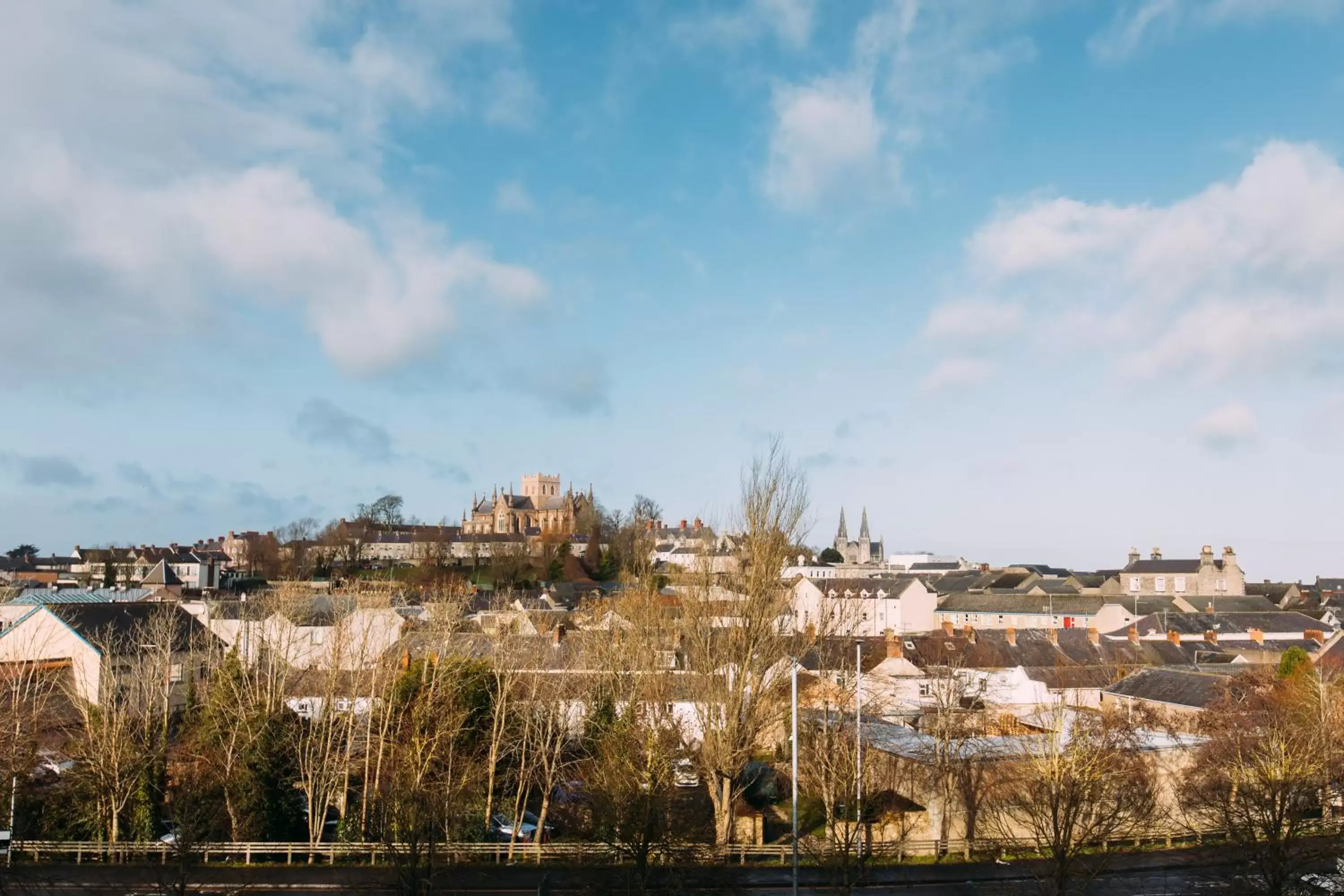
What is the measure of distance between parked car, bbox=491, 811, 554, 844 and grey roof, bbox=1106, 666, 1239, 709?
27174mm

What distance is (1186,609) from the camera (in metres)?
80.5

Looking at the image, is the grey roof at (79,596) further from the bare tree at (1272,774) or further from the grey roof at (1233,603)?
the grey roof at (1233,603)

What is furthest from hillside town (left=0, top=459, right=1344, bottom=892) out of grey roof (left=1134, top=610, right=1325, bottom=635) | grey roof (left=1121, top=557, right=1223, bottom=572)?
grey roof (left=1121, top=557, right=1223, bottom=572)

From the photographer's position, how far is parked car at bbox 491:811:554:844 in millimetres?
29317

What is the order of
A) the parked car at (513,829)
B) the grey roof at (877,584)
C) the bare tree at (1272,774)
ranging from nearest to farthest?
the bare tree at (1272,774) < the parked car at (513,829) < the grey roof at (877,584)

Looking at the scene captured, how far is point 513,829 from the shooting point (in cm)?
2931

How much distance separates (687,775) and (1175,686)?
918 inches

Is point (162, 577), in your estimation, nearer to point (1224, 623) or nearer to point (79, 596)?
point (79, 596)

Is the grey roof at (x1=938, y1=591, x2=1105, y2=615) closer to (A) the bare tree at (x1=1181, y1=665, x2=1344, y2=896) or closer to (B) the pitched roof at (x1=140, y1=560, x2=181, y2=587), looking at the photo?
(A) the bare tree at (x1=1181, y1=665, x2=1344, y2=896)

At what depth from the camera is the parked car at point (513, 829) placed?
2932 cm

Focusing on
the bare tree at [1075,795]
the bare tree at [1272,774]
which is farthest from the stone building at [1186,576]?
the bare tree at [1075,795]

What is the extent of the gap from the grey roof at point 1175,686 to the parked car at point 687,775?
21465 mm

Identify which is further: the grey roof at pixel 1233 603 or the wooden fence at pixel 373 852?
the grey roof at pixel 1233 603

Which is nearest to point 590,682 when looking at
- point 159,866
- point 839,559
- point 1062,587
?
point 159,866
